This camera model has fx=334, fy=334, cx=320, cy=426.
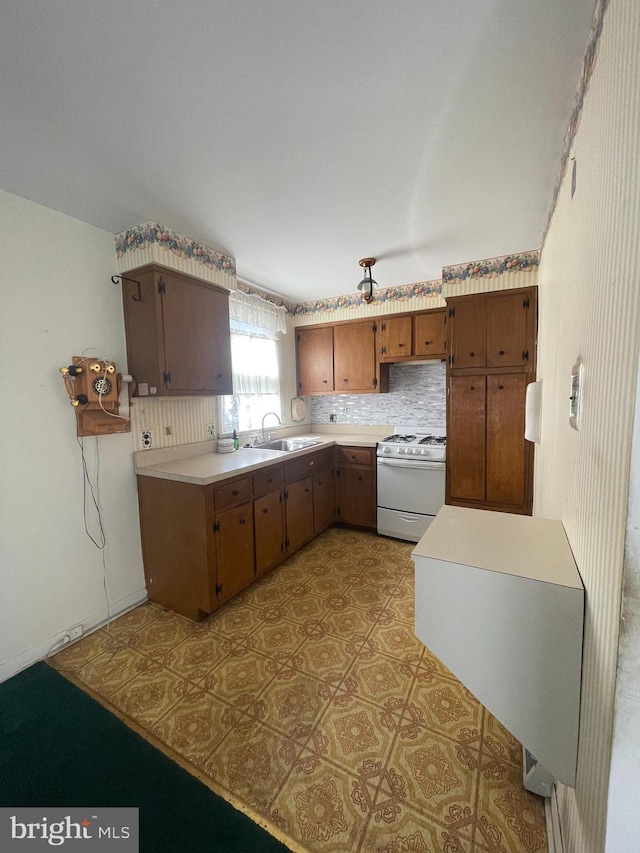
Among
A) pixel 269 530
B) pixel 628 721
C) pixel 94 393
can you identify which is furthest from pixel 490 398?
pixel 94 393

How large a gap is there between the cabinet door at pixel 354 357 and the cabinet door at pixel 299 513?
3.88ft

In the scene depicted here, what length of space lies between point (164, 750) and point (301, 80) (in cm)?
251

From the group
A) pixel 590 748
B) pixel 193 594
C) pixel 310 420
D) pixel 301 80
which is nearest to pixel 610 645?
pixel 590 748

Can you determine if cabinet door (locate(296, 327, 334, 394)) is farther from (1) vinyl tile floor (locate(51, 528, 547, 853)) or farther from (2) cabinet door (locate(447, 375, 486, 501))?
(1) vinyl tile floor (locate(51, 528, 547, 853))

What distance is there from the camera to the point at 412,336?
3246mm

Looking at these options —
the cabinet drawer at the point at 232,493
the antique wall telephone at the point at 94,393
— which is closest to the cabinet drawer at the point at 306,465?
the cabinet drawer at the point at 232,493

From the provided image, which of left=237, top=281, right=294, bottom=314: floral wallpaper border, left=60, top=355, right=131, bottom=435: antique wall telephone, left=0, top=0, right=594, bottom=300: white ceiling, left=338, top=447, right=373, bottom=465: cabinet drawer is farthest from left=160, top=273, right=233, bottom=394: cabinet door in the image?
left=338, top=447, right=373, bottom=465: cabinet drawer

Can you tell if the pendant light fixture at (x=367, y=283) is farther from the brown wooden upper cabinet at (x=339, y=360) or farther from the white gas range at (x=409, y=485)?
the white gas range at (x=409, y=485)

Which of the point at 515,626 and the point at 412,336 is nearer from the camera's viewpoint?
the point at 515,626

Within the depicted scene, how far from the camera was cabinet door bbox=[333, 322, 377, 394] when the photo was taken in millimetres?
3465

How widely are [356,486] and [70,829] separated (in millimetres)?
2626

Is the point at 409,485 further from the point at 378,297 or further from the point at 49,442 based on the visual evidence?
the point at 49,442

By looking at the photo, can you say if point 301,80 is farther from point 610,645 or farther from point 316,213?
point 610,645

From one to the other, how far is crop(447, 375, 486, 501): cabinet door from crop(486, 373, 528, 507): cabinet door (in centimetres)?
6
